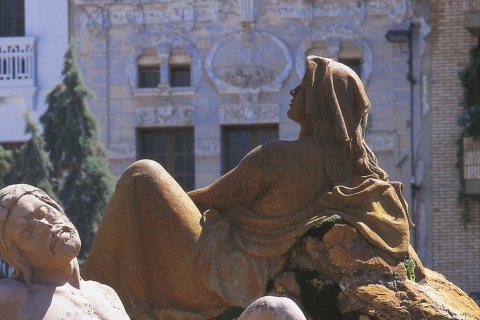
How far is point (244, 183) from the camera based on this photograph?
39.3ft

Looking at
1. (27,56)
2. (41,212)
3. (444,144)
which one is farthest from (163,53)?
(41,212)

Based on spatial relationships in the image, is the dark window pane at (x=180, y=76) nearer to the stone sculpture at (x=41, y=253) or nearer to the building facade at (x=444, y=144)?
the building facade at (x=444, y=144)

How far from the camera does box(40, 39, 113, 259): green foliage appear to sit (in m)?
28.3

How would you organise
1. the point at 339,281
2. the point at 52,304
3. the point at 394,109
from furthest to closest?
the point at 394,109
the point at 339,281
the point at 52,304

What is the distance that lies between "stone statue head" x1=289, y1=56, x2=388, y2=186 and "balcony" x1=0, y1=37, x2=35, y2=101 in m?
20.1

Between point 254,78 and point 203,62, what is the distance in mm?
877

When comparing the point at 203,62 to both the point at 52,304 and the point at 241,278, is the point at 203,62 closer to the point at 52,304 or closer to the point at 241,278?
the point at 241,278

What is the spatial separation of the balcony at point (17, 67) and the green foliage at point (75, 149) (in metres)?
3.01

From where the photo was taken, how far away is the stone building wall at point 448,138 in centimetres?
3086

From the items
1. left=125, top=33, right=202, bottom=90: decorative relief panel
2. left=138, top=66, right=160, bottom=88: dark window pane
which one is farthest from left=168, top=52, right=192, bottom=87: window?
left=138, top=66, right=160, bottom=88: dark window pane

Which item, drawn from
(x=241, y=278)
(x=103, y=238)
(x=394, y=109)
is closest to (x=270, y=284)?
(x=241, y=278)

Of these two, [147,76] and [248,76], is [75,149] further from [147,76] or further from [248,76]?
[248,76]

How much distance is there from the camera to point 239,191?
12008mm

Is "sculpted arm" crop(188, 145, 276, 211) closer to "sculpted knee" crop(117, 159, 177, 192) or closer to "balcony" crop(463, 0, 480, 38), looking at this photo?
"sculpted knee" crop(117, 159, 177, 192)
